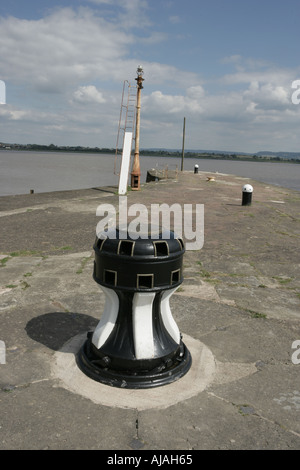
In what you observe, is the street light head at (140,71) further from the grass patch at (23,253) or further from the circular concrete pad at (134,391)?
the circular concrete pad at (134,391)

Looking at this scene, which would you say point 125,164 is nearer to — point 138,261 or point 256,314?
point 256,314

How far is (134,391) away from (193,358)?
66 centimetres

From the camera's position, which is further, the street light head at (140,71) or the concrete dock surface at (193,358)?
the street light head at (140,71)

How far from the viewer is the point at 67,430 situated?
2252 mm

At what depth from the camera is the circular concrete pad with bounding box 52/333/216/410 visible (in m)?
2.58

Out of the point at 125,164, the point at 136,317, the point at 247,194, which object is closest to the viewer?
the point at 136,317

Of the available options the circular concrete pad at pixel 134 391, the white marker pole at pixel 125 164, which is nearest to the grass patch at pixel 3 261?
the circular concrete pad at pixel 134 391

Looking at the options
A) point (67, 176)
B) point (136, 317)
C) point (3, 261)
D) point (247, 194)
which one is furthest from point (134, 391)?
point (67, 176)

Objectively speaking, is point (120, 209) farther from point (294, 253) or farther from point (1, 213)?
point (294, 253)

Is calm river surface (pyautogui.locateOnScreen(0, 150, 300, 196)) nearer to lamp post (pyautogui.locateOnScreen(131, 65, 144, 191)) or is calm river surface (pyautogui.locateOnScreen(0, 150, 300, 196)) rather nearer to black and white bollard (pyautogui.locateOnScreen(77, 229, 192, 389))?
lamp post (pyautogui.locateOnScreen(131, 65, 144, 191))

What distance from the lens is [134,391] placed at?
8.91ft

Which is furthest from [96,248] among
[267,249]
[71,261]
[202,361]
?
[267,249]

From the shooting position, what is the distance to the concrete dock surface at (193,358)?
2.25 m

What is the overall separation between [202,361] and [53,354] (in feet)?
4.01
